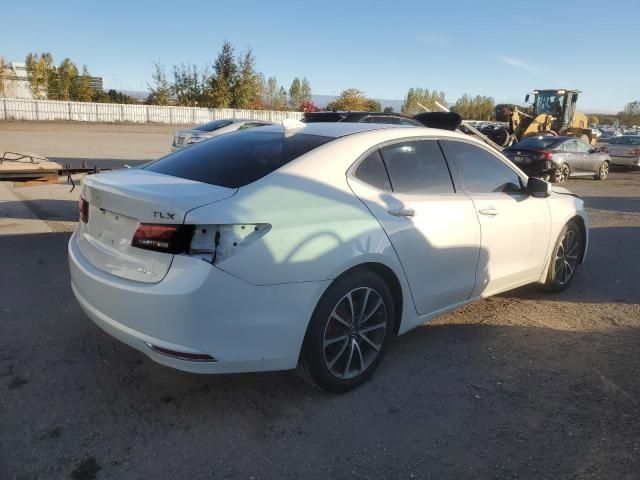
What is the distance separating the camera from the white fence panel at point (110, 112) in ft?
124

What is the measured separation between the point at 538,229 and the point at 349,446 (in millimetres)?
2744

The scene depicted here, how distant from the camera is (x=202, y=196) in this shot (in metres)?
2.75

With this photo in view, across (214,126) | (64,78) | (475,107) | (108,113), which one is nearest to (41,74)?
(64,78)

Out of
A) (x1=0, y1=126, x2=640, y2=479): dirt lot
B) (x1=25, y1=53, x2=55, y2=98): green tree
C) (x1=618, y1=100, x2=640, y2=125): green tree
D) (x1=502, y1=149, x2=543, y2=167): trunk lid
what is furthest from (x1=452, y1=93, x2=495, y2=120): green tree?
(x1=0, y1=126, x2=640, y2=479): dirt lot

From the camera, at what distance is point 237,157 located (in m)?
3.36

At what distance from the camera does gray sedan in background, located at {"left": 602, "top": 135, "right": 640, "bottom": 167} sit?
20672 millimetres

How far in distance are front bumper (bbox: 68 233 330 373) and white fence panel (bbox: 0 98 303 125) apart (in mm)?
32208

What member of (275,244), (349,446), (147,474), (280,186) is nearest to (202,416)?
(147,474)

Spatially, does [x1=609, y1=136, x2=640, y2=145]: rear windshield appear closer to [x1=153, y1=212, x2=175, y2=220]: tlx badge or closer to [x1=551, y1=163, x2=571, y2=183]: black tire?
[x1=551, y1=163, x2=571, y2=183]: black tire

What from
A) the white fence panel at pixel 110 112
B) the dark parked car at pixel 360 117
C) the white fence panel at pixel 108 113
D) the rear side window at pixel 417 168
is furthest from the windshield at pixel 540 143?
the white fence panel at pixel 108 113

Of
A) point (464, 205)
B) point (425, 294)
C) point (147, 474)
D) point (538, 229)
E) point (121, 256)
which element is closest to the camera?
point (147, 474)

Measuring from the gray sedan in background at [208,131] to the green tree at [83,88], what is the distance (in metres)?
39.6

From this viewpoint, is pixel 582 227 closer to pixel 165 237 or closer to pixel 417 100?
pixel 165 237

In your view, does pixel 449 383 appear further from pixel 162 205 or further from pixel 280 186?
pixel 162 205
